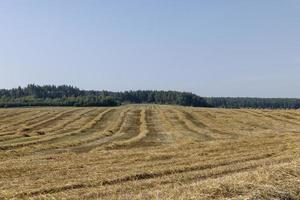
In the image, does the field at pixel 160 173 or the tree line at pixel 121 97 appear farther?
the tree line at pixel 121 97

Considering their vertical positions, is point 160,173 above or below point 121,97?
below

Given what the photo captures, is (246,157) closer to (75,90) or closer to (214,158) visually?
(214,158)

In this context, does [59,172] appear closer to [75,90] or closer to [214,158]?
[214,158]

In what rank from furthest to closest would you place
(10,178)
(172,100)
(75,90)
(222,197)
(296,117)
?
(75,90) < (172,100) < (296,117) < (10,178) < (222,197)

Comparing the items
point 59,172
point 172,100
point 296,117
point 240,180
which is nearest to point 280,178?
point 240,180

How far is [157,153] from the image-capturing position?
20.4 meters

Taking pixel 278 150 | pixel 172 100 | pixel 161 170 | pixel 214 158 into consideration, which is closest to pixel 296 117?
pixel 278 150

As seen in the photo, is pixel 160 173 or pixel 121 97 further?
pixel 121 97

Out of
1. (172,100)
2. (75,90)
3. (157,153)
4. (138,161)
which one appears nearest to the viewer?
(138,161)

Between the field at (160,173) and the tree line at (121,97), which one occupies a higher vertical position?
the tree line at (121,97)

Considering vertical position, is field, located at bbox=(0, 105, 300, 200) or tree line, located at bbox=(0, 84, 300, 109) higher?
tree line, located at bbox=(0, 84, 300, 109)

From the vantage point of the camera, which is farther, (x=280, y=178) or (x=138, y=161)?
(x=138, y=161)

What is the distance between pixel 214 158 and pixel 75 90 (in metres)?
174

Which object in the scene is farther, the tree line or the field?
the tree line
